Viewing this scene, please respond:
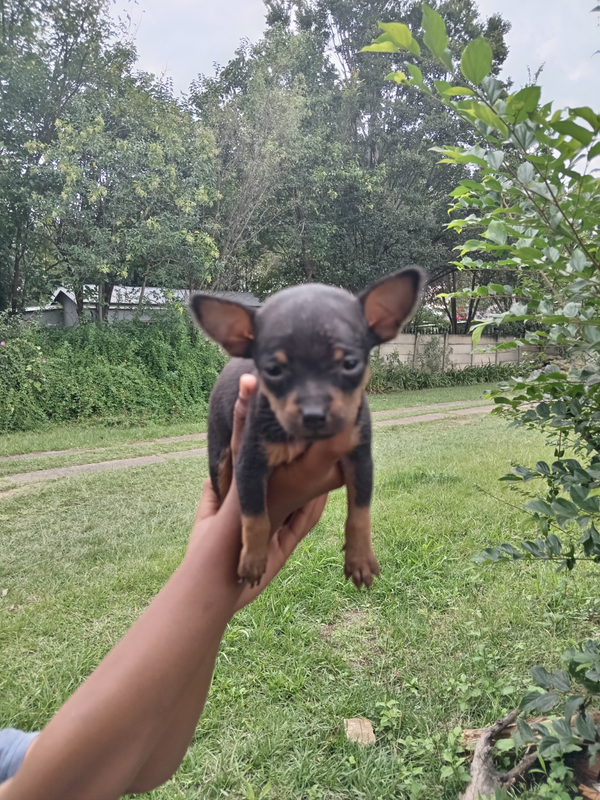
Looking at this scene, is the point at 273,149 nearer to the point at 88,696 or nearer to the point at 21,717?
the point at 21,717

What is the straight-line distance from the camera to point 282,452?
53.1 inches

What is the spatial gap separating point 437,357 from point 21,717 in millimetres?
9254

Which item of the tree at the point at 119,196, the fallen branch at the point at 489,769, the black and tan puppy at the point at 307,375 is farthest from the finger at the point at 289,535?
the tree at the point at 119,196

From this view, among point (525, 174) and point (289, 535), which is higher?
point (525, 174)

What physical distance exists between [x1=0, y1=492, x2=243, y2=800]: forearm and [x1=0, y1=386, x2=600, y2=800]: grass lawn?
1450mm

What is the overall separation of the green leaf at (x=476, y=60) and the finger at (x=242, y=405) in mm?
933

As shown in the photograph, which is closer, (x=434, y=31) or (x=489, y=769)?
(x=434, y=31)

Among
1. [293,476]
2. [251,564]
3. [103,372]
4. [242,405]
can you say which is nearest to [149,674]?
[251,564]

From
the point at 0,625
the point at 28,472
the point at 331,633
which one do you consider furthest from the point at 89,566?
the point at 28,472

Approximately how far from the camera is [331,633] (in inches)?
141

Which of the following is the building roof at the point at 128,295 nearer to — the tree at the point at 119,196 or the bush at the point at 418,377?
the tree at the point at 119,196

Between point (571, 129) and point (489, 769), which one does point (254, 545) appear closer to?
point (571, 129)

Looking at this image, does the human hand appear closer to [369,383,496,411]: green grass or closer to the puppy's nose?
the puppy's nose

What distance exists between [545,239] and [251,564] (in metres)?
1.40
